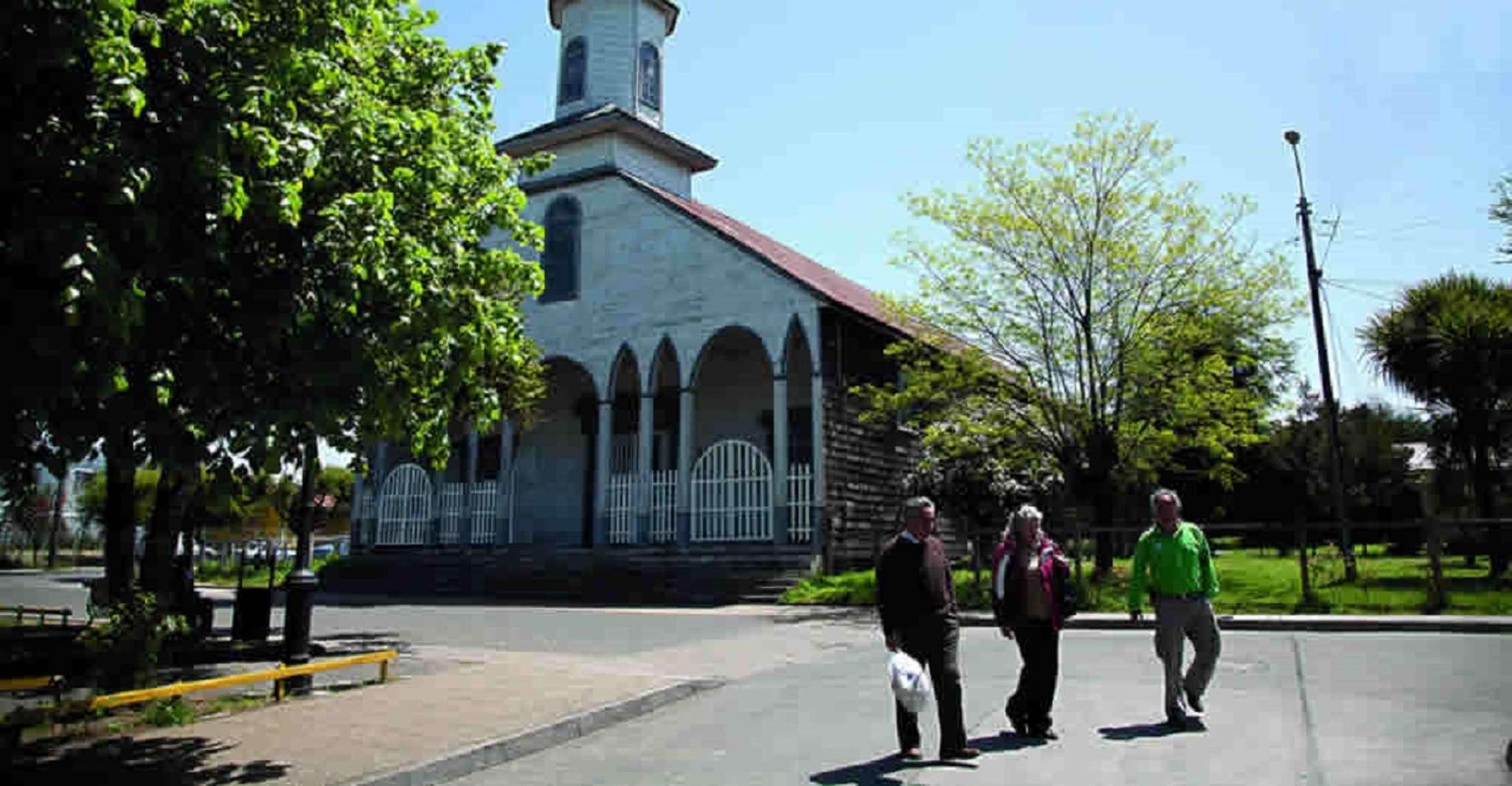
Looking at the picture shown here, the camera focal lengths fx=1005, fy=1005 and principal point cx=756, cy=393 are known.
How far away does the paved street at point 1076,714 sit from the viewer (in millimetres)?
5930

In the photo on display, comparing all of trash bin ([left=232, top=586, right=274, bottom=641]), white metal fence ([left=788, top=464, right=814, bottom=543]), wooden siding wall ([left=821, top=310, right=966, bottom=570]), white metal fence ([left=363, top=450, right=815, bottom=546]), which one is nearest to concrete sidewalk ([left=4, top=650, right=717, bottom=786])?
trash bin ([left=232, top=586, right=274, bottom=641])

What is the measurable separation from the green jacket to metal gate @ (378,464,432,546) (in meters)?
22.1

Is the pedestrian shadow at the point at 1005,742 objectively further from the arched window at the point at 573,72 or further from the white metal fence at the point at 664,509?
the arched window at the point at 573,72

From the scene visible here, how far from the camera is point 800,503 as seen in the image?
2172 cm

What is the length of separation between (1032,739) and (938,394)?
1322 centimetres

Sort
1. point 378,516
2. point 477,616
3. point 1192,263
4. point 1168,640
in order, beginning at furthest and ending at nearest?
point 378,516
point 1192,263
point 477,616
point 1168,640

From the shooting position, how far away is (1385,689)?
8297 millimetres

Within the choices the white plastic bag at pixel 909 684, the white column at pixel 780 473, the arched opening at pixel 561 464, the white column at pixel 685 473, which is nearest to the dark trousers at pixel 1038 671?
the white plastic bag at pixel 909 684

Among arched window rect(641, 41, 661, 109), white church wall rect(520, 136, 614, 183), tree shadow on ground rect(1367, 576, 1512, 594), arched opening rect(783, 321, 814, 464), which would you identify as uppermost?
arched window rect(641, 41, 661, 109)

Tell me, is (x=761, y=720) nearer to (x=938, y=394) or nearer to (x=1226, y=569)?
(x=938, y=394)

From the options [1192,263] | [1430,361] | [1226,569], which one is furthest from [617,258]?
[1430,361]

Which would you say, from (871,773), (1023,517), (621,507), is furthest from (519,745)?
(621,507)

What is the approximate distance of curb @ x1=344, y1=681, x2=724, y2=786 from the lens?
6094 mm

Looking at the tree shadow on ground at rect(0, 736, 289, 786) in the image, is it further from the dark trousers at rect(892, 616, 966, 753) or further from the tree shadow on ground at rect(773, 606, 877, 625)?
the tree shadow on ground at rect(773, 606, 877, 625)
